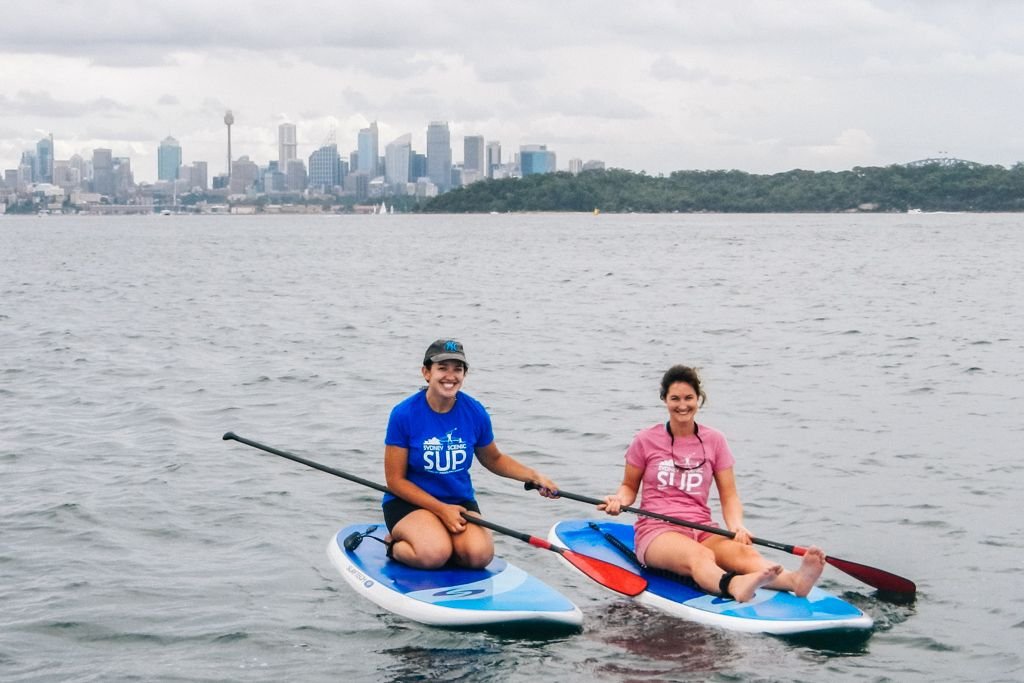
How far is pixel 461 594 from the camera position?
8703 millimetres

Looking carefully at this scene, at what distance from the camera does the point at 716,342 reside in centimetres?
2708

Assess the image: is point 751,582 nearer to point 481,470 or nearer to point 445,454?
point 445,454

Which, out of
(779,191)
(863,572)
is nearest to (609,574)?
(863,572)

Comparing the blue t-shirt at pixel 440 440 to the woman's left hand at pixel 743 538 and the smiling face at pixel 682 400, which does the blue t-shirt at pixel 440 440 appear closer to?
the smiling face at pixel 682 400

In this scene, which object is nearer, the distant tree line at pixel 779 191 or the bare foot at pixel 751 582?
the bare foot at pixel 751 582

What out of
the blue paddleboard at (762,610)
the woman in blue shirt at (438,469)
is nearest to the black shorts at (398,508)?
the woman in blue shirt at (438,469)

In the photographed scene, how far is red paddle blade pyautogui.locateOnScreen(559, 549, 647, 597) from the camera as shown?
29.7 ft

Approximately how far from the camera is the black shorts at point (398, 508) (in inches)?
364

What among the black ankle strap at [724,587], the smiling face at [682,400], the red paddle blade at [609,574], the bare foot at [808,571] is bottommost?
the red paddle blade at [609,574]

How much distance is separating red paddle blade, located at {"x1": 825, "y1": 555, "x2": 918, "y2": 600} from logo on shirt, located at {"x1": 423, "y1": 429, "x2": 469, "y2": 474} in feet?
8.66

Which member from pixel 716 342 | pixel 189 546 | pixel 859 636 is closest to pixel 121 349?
pixel 716 342

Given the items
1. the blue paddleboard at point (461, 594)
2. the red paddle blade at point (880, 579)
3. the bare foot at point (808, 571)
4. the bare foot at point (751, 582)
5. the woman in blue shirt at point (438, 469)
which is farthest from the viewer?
the red paddle blade at point (880, 579)

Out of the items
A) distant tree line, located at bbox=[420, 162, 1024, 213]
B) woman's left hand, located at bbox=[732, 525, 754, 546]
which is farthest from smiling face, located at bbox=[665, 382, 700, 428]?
distant tree line, located at bbox=[420, 162, 1024, 213]

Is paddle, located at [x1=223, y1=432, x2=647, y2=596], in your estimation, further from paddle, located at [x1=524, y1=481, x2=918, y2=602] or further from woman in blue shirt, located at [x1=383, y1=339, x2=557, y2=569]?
paddle, located at [x1=524, y1=481, x2=918, y2=602]
